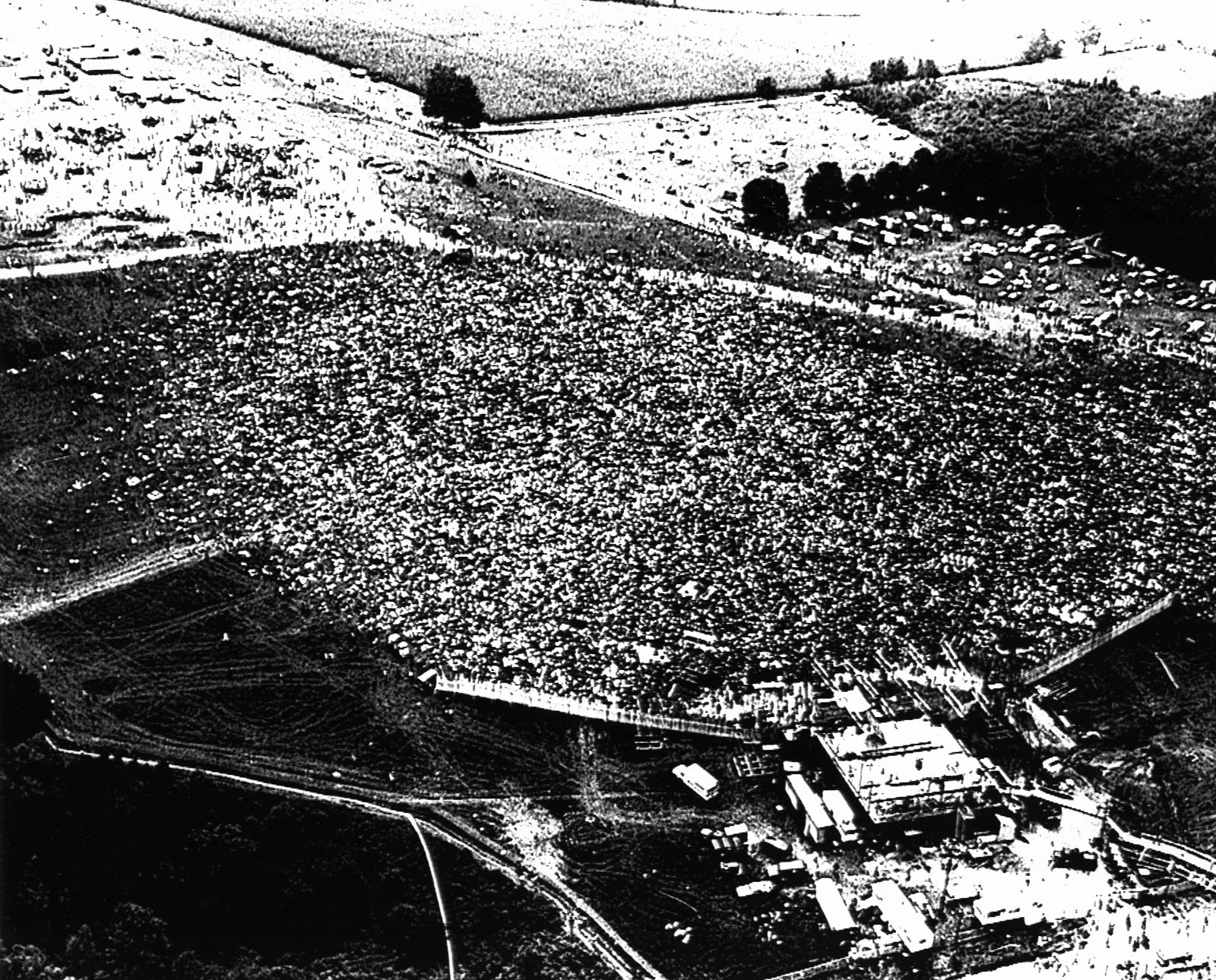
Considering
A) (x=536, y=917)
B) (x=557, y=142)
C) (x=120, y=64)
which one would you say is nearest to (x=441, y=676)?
(x=536, y=917)

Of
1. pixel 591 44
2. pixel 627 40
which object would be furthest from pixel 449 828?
pixel 627 40

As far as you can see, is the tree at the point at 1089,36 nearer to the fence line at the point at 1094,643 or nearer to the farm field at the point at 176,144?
the farm field at the point at 176,144

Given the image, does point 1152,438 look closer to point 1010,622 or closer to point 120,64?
point 1010,622

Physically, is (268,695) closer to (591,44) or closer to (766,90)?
(766,90)

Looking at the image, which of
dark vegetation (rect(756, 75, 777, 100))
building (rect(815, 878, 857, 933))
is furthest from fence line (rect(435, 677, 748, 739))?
dark vegetation (rect(756, 75, 777, 100))

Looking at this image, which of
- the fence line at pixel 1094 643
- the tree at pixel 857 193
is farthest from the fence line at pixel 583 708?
the tree at pixel 857 193
